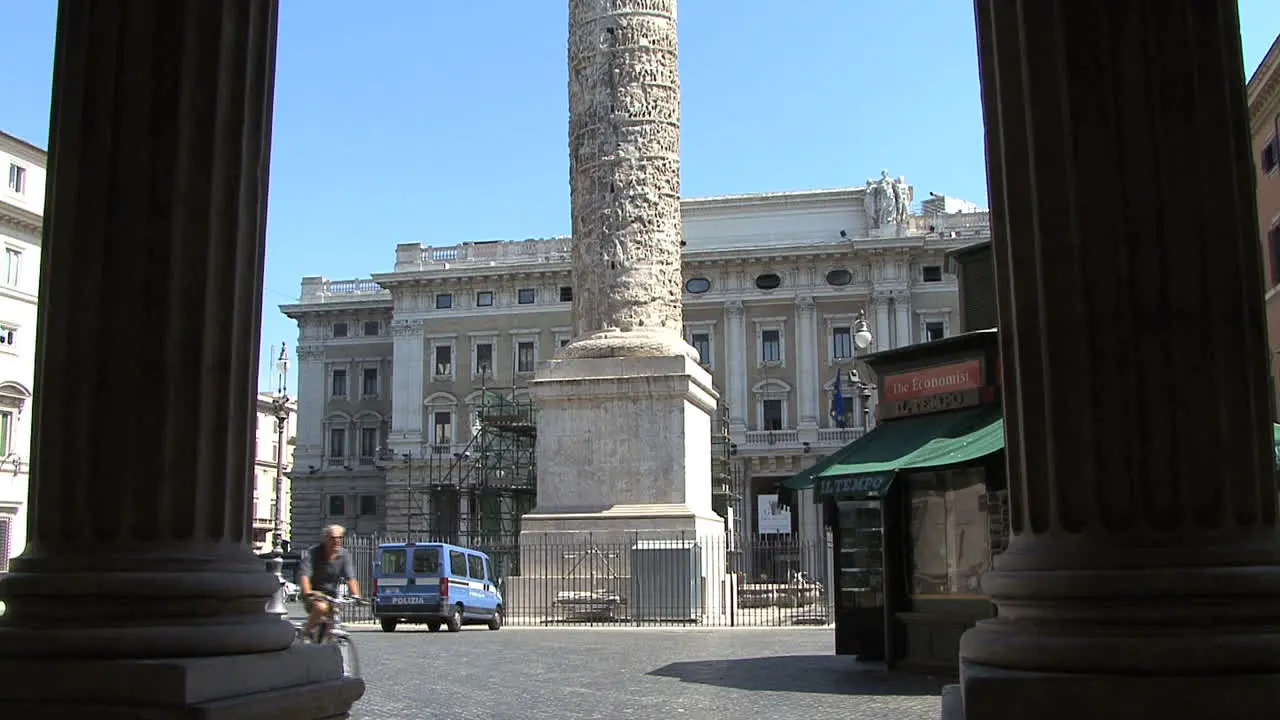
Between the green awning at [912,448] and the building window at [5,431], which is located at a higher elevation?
the building window at [5,431]

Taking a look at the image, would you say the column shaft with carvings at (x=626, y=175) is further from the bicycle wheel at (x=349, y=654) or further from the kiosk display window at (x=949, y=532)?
the bicycle wheel at (x=349, y=654)

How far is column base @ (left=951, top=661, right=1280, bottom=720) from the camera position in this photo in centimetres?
430

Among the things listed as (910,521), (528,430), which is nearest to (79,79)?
(910,521)

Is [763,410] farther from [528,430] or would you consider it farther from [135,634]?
[135,634]

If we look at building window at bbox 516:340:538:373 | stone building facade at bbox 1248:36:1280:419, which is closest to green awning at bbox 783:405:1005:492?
stone building facade at bbox 1248:36:1280:419

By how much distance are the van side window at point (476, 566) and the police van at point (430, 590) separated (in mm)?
221

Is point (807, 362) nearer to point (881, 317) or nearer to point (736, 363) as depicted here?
point (736, 363)

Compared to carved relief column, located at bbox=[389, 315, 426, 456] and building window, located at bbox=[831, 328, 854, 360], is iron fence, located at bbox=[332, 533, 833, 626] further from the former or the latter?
carved relief column, located at bbox=[389, 315, 426, 456]

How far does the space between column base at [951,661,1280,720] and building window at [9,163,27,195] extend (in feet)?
149

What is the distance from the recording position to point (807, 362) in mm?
67000

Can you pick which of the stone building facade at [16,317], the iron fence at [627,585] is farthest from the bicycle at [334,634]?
the stone building facade at [16,317]

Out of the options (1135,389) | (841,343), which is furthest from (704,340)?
(1135,389)

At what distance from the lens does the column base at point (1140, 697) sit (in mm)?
4305

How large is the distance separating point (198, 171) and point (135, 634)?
5.55 feet
